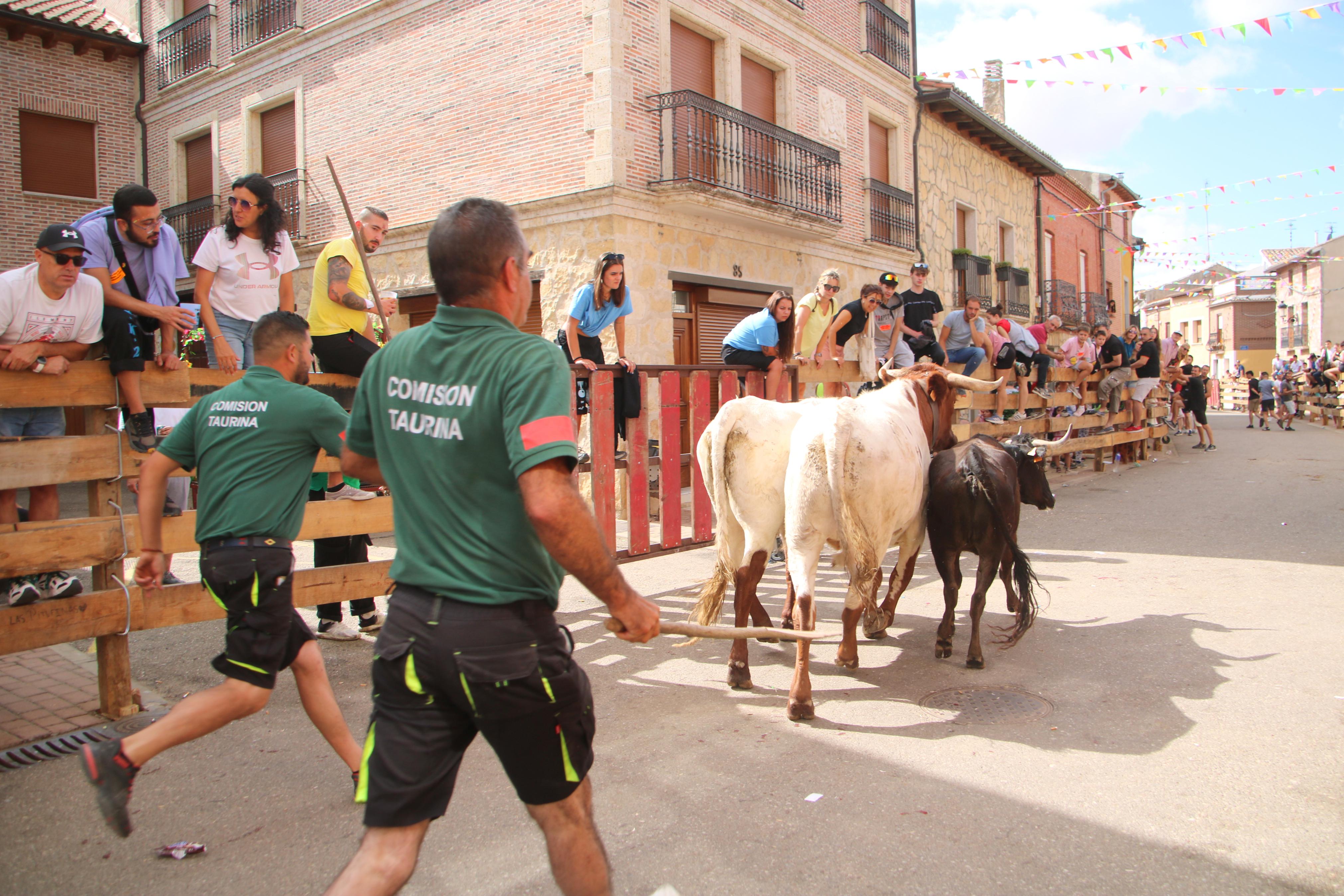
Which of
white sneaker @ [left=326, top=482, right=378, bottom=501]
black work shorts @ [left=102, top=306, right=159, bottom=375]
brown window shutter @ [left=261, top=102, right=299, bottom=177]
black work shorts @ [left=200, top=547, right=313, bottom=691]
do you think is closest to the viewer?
black work shorts @ [left=200, top=547, right=313, bottom=691]

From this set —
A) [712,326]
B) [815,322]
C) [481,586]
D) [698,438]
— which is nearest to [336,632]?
[698,438]

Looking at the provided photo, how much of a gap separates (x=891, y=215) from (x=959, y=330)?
7.59 m

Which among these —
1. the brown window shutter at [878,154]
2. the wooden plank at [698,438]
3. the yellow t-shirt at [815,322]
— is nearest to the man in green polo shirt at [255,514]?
the wooden plank at [698,438]

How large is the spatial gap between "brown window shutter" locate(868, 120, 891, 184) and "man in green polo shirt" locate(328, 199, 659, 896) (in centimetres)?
1716

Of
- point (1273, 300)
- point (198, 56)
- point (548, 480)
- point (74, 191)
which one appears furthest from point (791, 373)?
point (1273, 300)

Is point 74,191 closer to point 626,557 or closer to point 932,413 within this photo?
point 626,557

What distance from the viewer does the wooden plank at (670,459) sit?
662cm

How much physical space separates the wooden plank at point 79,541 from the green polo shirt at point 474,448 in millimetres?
1993

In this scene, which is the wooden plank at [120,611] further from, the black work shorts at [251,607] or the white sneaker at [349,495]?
the black work shorts at [251,607]

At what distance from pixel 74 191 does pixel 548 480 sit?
831 inches

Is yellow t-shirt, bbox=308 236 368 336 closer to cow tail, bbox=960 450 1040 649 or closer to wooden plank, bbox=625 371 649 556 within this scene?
wooden plank, bbox=625 371 649 556

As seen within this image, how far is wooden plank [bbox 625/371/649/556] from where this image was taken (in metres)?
6.39

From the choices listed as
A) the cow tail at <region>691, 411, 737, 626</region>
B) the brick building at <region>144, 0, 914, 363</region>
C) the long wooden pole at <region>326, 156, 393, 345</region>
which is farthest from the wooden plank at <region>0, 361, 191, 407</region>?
the brick building at <region>144, 0, 914, 363</region>

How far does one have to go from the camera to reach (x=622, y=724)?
4199mm
